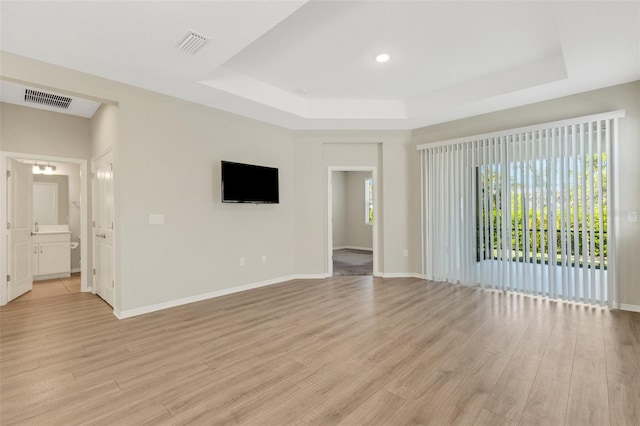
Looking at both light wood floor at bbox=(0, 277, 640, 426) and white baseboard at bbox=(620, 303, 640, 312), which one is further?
white baseboard at bbox=(620, 303, 640, 312)

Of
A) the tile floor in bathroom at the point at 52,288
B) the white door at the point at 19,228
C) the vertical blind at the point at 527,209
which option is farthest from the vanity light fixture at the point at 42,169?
the vertical blind at the point at 527,209

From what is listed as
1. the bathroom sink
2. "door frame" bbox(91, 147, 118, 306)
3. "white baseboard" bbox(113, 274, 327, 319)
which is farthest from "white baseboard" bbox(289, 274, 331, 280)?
the bathroom sink

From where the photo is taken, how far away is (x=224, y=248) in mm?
4742

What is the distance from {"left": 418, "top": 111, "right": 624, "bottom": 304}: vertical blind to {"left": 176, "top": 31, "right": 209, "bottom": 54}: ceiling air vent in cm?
415

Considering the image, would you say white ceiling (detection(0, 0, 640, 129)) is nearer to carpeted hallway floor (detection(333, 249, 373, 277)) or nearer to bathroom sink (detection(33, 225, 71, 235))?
carpeted hallway floor (detection(333, 249, 373, 277))

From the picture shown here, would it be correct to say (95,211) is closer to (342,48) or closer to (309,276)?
(309,276)

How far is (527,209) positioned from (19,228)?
7850 millimetres

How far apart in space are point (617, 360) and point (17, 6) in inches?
224

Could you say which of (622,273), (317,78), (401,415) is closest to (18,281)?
(317,78)

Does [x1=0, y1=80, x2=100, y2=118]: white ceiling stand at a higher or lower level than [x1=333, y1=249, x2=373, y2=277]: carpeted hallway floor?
higher

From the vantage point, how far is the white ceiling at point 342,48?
99.0 inches

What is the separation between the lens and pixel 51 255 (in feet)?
19.5

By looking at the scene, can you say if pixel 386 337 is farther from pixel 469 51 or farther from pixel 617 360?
pixel 469 51

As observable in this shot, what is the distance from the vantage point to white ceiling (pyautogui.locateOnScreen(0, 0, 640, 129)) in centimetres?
251
